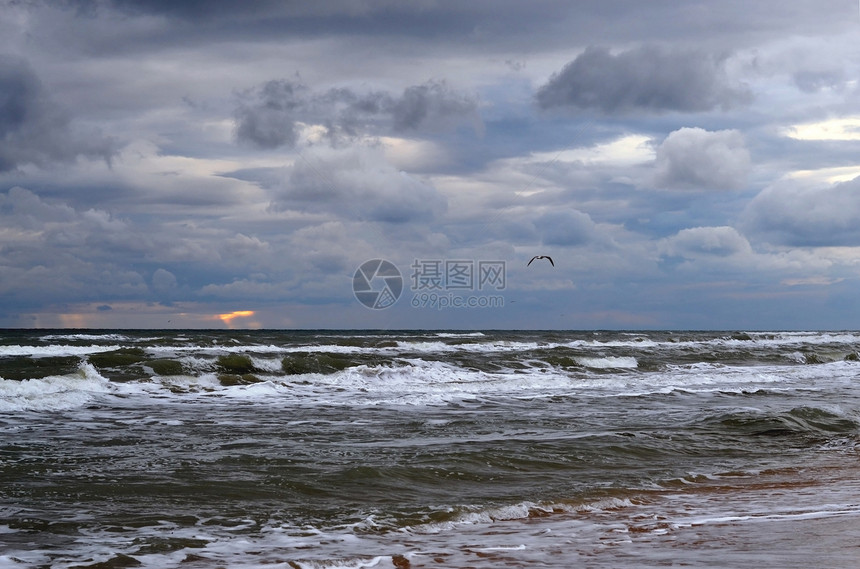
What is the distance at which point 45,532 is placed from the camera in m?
5.43

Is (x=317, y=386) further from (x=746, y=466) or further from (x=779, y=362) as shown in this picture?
(x=779, y=362)

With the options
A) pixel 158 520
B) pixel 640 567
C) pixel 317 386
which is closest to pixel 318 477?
pixel 158 520

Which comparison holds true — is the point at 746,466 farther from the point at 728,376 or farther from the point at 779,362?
the point at 779,362

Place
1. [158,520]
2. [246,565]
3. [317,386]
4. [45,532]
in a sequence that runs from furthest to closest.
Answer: [317,386] → [158,520] → [45,532] → [246,565]

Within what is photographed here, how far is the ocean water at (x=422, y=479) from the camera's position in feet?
A: 16.2

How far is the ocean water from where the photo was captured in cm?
Result: 495

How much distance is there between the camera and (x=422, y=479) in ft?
24.3

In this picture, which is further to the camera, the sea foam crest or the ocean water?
the sea foam crest

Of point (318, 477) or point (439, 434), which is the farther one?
point (439, 434)

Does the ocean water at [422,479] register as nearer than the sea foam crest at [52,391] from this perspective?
Yes

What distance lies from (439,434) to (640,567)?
623cm

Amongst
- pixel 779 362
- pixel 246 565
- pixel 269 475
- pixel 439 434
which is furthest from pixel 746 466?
pixel 779 362

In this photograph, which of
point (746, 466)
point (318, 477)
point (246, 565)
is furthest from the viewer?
point (746, 466)

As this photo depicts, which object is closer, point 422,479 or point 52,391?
point 422,479
